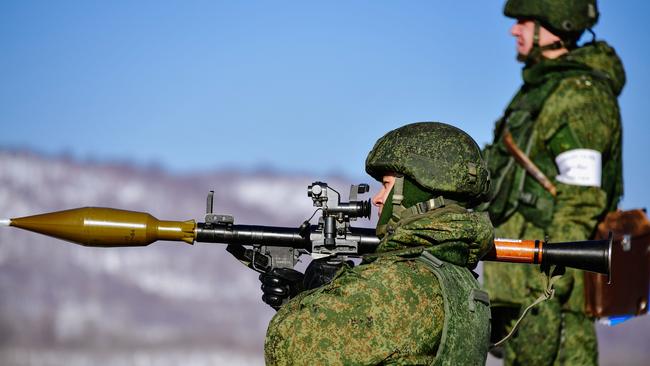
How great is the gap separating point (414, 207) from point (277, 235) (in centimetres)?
179

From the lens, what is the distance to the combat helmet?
7.21m

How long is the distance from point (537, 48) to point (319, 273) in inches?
209

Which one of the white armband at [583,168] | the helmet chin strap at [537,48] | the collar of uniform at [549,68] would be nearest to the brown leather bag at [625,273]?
the white armband at [583,168]

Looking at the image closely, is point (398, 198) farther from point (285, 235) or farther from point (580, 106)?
point (580, 106)

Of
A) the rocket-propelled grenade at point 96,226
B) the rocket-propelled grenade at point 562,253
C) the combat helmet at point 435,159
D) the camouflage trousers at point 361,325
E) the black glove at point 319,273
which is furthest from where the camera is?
the rocket-propelled grenade at point 96,226

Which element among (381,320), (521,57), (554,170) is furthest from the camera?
(521,57)

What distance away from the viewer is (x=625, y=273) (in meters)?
11.8

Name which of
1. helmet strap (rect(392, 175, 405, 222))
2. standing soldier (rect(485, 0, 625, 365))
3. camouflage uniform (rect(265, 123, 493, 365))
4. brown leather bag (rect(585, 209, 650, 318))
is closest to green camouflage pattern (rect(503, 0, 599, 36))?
standing soldier (rect(485, 0, 625, 365))

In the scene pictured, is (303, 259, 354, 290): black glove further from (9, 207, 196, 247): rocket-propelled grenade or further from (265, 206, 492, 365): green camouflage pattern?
(265, 206, 492, 365): green camouflage pattern

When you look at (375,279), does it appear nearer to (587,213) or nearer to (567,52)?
(587,213)

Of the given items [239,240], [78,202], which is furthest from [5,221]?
→ [78,202]

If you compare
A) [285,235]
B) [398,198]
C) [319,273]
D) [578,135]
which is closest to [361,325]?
[398,198]

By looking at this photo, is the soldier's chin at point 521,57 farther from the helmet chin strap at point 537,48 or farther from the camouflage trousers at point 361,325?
the camouflage trousers at point 361,325

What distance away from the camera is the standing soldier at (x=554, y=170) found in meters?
12.1
